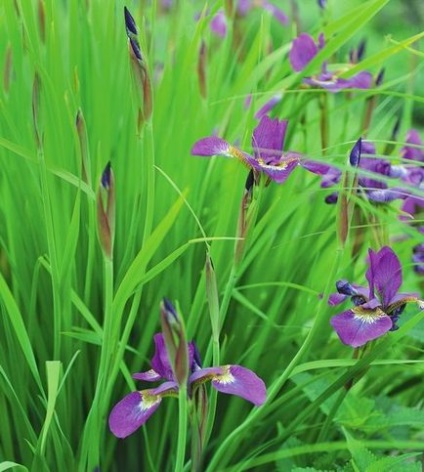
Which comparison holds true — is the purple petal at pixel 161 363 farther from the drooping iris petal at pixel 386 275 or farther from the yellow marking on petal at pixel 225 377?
the drooping iris petal at pixel 386 275

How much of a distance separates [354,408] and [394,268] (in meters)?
0.20

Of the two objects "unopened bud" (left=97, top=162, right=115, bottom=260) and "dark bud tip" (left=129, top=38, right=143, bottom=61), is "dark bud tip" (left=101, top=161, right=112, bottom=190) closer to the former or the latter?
"unopened bud" (left=97, top=162, right=115, bottom=260)

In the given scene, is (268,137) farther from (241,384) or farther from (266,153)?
(241,384)

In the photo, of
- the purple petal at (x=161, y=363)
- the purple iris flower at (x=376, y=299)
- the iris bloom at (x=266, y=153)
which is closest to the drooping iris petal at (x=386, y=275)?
the purple iris flower at (x=376, y=299)

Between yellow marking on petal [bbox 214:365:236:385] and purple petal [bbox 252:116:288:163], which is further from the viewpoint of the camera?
purple petal [bbox 252:116:288:163]

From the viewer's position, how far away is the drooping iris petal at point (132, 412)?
2.48 feet

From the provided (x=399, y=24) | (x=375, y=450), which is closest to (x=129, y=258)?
(x=375, y=450)

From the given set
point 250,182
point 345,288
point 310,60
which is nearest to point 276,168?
point 250,182

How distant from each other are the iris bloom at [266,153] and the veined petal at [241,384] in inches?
7.4

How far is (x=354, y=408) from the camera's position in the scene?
96 cm

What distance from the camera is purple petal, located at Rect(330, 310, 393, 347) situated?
79 cm

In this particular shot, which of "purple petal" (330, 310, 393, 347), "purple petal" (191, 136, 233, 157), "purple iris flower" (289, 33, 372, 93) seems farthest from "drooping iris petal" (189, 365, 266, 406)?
"purple iris flower" (289, 33, 372, 93)

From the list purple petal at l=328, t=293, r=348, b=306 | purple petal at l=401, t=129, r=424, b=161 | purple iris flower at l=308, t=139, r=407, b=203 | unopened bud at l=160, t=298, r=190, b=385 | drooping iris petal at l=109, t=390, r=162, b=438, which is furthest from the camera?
purple petal at l=401, t=129, r=424, b=161

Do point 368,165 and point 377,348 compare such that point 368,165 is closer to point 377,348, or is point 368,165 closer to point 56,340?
point 377,348
